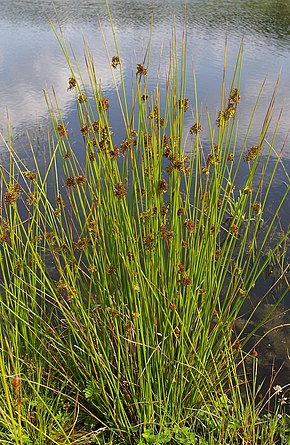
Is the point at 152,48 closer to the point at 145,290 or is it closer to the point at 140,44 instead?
the point at 140,44

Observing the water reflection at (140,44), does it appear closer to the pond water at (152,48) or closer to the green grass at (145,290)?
the pond water at (152,48)

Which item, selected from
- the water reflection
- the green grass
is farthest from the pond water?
the green grass

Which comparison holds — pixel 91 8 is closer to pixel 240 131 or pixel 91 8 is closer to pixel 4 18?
pixel 4 18

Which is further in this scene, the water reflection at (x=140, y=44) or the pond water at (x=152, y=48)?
the water reflection at (x=140, y=44)

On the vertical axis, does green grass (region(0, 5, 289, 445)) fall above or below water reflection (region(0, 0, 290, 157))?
above

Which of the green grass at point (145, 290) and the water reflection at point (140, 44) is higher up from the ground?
the green grass at point (145, 290)

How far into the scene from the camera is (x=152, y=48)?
9133mm

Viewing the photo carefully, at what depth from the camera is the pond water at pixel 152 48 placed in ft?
19.3

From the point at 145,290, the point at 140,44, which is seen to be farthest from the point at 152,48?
the point at 145,290

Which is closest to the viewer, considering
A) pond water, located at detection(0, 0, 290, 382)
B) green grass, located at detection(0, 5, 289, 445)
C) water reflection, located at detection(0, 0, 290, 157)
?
green grass, located at detection(0, 5, 289, 445)

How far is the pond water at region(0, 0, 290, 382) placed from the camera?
5.88 metres

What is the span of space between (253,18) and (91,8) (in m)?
5.11

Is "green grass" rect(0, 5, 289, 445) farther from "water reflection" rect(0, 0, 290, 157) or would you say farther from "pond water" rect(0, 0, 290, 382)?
"water reflection" rect(0, 0, 290, 157)

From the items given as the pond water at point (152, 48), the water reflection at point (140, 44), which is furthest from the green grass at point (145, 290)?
the water reflection at point (140, 44)
